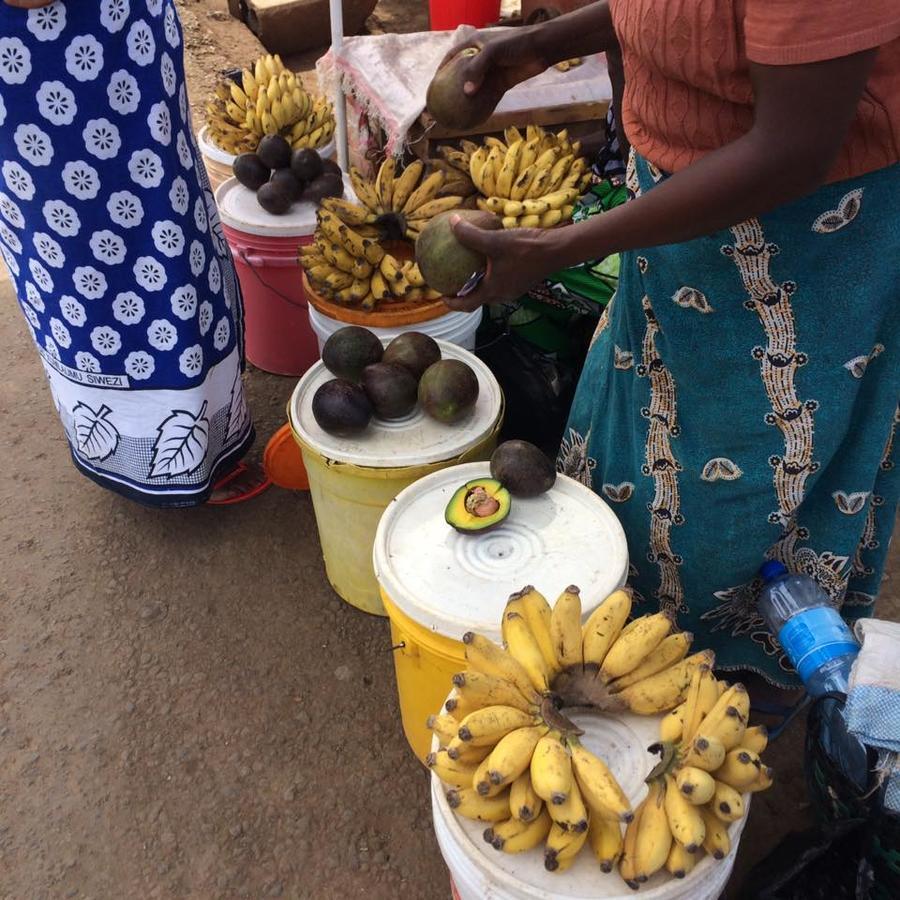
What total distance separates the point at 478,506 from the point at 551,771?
2.79ft

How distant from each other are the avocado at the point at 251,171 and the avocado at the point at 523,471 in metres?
2.12

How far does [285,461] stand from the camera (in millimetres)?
3260

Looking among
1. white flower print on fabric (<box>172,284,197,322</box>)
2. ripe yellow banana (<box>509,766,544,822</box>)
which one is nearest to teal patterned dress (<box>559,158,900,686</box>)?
ripe yellow banana (<box>509,766,544,822</box>)

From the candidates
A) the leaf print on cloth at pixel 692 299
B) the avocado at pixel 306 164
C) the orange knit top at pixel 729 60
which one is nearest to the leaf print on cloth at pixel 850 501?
the leaf print on cloth at pixel 692 299

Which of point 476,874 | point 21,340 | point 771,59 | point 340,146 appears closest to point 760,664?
point 476,874

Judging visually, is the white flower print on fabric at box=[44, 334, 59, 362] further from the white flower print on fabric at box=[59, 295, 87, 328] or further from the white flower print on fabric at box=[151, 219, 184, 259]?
the white flower print on fabric at box=[151, 219, 184, 259]

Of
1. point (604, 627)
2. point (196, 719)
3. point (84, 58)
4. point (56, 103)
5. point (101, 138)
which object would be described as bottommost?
point (196, 719)

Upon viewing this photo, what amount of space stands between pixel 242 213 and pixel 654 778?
294 cm

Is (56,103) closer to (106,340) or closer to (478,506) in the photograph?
(106,340)

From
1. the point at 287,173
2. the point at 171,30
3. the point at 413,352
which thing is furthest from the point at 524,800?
the point at 287,173

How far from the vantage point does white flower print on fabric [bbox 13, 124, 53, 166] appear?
246 cm

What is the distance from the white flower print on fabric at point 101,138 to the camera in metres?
2.51

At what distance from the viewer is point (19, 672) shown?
9.57ft

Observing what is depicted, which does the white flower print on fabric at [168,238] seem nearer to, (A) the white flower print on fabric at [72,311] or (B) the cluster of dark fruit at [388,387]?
(A) the white flower print on fabric at [72,311]
